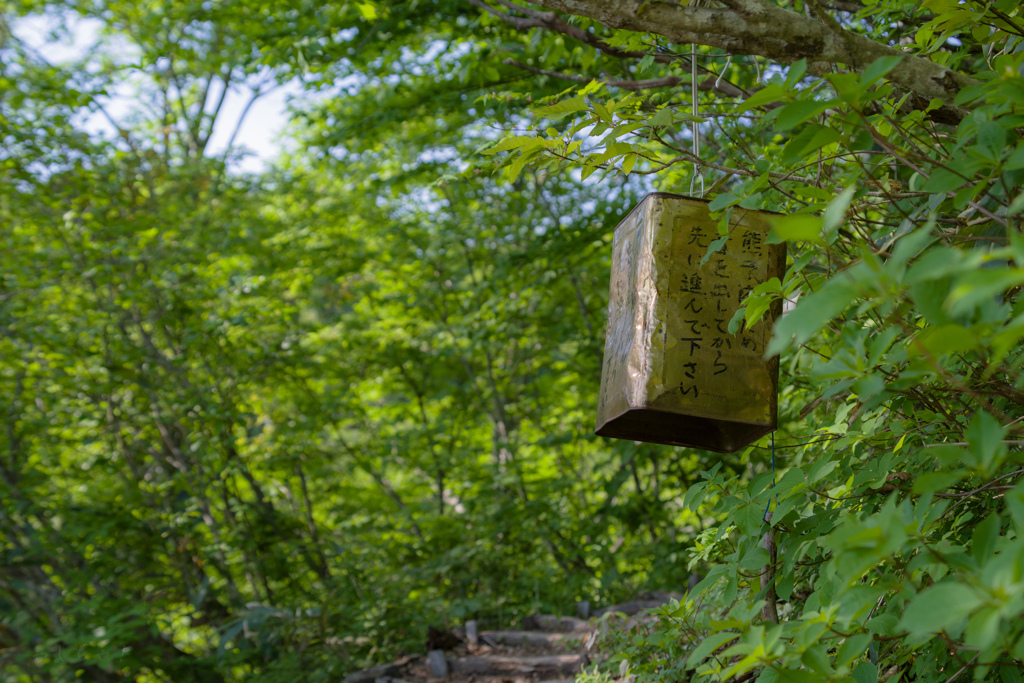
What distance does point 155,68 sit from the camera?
8.70 meters

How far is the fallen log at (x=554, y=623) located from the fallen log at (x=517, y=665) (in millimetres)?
511

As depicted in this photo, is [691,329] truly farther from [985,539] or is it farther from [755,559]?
[985,539]

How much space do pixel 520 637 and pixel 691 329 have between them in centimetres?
335

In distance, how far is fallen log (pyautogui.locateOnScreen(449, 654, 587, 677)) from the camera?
134 inches

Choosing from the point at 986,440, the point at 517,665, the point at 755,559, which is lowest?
the point at 517,665

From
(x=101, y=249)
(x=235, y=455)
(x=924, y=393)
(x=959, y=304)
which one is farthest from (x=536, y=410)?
(x=959, y=304)

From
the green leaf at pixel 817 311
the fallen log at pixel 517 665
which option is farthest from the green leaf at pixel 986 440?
the fallen log at pixel 517 665

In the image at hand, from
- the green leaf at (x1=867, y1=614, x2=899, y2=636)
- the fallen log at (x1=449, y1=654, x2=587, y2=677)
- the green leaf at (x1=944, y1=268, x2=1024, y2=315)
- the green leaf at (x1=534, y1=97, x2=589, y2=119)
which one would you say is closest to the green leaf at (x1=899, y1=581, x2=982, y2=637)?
the green leaf at (x1=944, y1=268, x2=1024, y2=315)

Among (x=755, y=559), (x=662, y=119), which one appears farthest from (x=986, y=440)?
(x=662, y=119)

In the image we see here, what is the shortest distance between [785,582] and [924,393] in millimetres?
515

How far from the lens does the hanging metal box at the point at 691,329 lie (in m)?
1.29

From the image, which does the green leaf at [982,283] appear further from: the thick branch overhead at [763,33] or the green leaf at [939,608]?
the thick branch overhead at [763,33]

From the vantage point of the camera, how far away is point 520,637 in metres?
4.15

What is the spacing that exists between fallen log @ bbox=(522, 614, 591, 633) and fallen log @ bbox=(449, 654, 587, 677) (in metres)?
0.51
